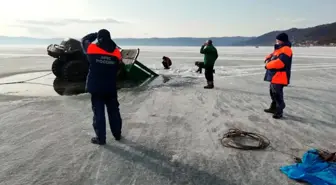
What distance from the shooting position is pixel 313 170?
338cm

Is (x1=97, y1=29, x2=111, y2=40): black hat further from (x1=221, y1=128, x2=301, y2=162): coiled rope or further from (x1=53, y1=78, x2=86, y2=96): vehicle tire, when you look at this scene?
(x1=53, y1=78, x2=86, y2=96): vehicle tire

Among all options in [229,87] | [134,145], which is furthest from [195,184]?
[229,87]

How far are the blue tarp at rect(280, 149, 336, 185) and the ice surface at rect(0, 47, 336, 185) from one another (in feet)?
0.48

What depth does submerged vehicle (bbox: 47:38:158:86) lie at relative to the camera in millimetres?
10117

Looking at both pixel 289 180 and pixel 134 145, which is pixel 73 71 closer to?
pixel 134 145

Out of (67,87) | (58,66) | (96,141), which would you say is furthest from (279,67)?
(58,66)

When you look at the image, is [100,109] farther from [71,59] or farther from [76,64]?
[71,59]

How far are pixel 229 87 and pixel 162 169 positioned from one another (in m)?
6.54

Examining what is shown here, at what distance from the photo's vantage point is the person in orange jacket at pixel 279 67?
5449 millimetres

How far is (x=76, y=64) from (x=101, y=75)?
633 centimetres

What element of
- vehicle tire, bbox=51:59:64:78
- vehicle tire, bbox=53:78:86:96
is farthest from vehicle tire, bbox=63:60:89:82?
vehicle tire, bbox=51:59:64:78

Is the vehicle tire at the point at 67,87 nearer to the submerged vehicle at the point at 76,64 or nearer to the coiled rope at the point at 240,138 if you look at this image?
the submerged vehicle at the point at 76,64

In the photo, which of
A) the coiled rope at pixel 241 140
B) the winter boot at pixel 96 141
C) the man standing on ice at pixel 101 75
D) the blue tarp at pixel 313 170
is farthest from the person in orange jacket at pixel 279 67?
the winter boot at pixel 96 141

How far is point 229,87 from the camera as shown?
31.6 ft
